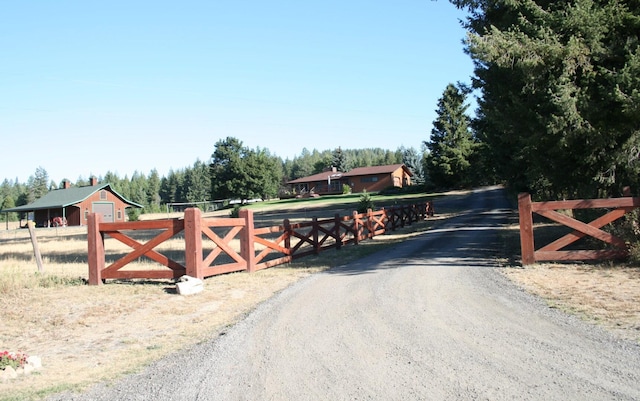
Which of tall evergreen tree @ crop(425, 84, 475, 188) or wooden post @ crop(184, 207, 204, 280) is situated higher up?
tall evergreen tree @ crop(425, 84, 475, 188)

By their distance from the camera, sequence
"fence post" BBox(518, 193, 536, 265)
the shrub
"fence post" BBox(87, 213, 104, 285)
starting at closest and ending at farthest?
the shrub → "fence post" BBox(518, 193, 536, 265) → "fence post" BBox(87, 213, 104, 285)

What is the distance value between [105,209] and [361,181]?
40.3 m

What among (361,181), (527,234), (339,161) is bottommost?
(527,234)

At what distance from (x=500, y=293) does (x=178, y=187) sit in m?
144

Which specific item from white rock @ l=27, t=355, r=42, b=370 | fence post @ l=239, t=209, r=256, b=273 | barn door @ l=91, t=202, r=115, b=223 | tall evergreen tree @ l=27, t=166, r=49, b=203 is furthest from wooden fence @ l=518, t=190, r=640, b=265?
tall evergreen tree @ l=27, t=166, r=49, b=203

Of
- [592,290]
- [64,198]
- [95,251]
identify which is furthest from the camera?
[64,198]

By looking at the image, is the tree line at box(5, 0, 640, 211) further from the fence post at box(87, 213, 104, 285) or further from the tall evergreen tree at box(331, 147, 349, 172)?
the tall evergreen tree at box(331, 147, 349, 172)

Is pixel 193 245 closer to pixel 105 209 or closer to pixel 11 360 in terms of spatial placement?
pixel 11 360

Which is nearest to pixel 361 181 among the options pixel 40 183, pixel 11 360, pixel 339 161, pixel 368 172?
pixel 368 172

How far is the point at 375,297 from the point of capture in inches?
333

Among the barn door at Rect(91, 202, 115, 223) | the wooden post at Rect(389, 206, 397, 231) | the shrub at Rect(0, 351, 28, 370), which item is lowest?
the shrub at Rect(0, 351, 28, 370)

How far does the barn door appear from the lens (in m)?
61.5

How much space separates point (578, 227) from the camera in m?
10.6

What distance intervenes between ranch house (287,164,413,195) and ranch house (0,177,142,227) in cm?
3615
